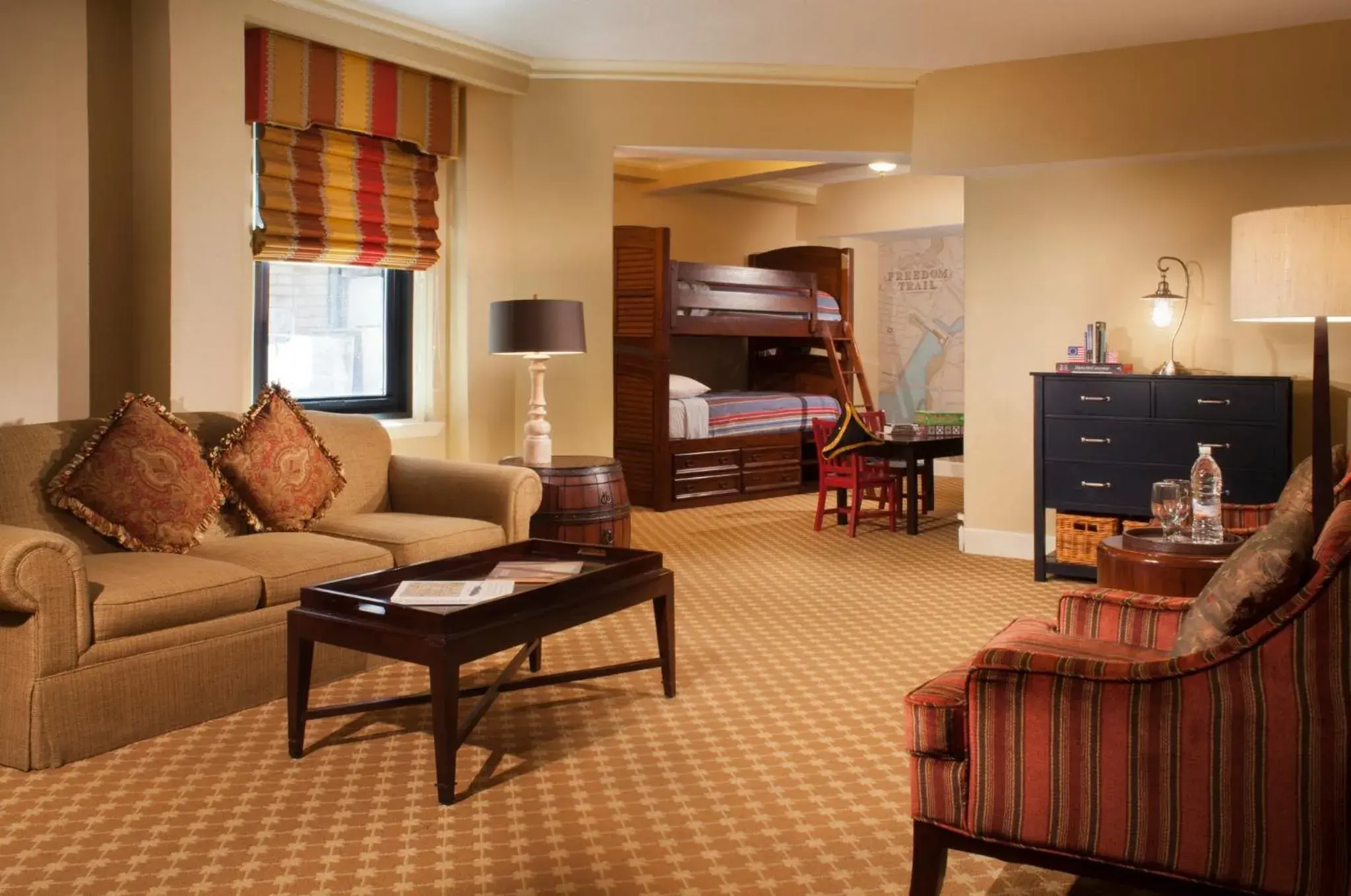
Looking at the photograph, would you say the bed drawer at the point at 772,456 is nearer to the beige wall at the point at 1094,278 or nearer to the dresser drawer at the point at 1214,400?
the beige wall at the point at 1094,278

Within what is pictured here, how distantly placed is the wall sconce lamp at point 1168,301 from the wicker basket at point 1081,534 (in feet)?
2.64

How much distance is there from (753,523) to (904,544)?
3.89 feet

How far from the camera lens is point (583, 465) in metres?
5.49

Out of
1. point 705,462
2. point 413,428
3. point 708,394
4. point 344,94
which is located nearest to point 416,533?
point 413,428

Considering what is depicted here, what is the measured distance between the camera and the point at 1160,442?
5.44 metres

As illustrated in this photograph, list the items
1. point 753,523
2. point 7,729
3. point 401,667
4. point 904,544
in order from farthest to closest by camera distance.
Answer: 1. point 753,523
2. point 904,544
3. point 401,667
4. point 7,729

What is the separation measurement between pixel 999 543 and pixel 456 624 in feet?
14.1

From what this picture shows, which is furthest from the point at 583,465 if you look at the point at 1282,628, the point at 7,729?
the point at 1282,628

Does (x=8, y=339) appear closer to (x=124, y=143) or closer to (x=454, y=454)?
(x=124, y=143)

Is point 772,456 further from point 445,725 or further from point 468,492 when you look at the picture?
point 445,725

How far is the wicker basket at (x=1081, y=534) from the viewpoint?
5652 millimetres

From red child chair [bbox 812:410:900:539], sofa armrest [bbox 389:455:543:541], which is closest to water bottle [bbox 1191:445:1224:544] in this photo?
sofa armrest [bbox 389:455:543:541]

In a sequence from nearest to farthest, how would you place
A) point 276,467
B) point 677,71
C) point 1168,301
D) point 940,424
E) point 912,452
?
point 276,467, point 1168,301, point 677,71, point 912,452, point 940,424

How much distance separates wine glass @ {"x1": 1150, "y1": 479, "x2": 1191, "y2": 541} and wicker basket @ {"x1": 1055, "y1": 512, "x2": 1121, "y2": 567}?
1.95 m
